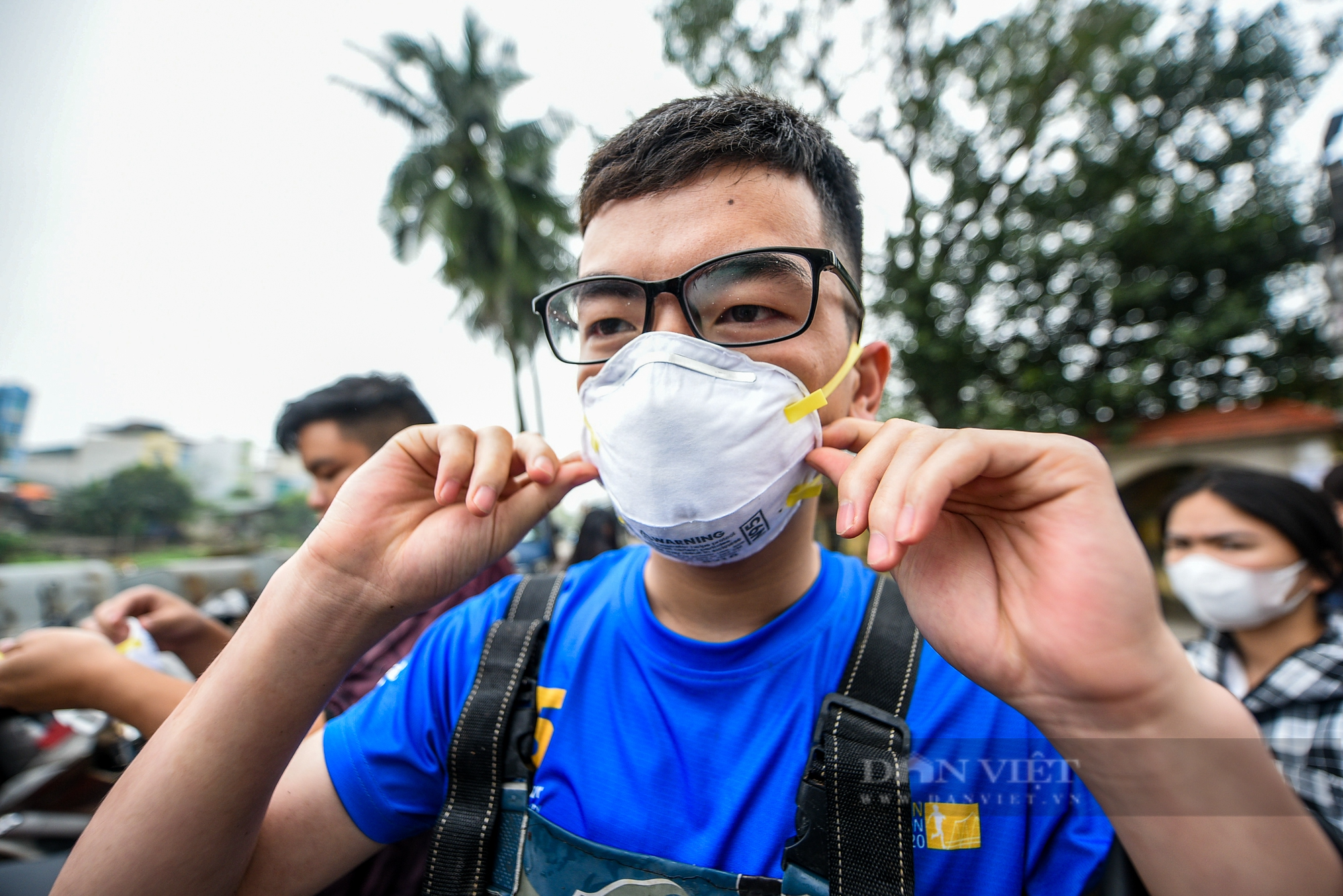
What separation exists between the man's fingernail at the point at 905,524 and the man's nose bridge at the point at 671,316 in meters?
0.64

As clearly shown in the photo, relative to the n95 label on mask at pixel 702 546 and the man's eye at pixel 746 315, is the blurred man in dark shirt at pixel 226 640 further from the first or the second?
the man's eye at pixel 746 315

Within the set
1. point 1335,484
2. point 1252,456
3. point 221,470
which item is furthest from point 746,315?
point 1252,456

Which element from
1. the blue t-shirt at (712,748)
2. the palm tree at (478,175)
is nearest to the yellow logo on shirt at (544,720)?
the blue t-shirt at (712,748)

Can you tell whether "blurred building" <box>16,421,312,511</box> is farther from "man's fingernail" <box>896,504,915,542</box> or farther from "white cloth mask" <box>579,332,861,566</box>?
"man's fingernail" <box>896,504,915,542</box>

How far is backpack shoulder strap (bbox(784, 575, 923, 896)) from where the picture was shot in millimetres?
981

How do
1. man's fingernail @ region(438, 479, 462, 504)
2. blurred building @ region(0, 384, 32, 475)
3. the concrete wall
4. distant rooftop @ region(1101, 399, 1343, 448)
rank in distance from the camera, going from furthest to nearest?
distant rooftop @ region(1101, 399, 1343, 448), the concrete wall, blurred building @ region(0, 384, 32, 475), man's fingernail @ region(438, 479, 462, 504)

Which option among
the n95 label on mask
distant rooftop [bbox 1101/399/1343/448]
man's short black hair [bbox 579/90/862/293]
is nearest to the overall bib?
the n95 label on mask

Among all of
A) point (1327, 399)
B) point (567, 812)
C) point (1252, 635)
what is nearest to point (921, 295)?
point (1252, 635)

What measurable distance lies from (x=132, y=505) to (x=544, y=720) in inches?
62.7

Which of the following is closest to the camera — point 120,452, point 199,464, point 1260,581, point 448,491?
point 448,491

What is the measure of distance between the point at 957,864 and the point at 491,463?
1.14 m

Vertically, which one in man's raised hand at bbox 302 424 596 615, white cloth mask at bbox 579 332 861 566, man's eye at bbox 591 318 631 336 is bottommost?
man's raised hand at bbox 302 424 596 615

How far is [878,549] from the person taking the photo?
778 mm

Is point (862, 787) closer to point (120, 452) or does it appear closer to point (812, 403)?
point (812, 403)
